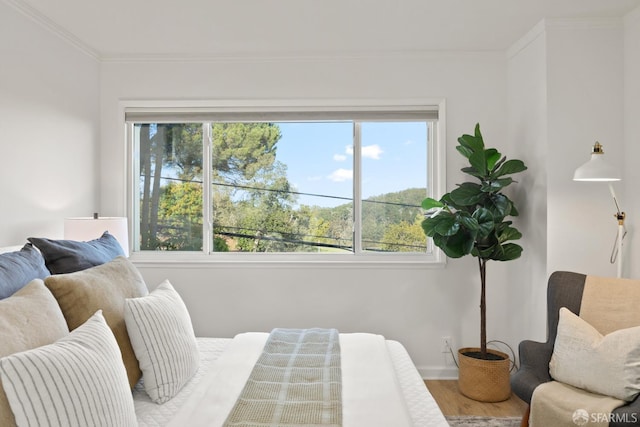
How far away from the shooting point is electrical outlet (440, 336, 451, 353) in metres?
3.59

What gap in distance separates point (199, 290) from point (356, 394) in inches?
90.0

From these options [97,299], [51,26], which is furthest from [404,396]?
[51,26]

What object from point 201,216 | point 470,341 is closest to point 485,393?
point 470,341

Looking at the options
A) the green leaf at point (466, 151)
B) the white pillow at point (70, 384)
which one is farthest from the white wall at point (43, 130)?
the green leaf at point (466, 151)

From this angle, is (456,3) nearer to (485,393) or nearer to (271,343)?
(271,343)

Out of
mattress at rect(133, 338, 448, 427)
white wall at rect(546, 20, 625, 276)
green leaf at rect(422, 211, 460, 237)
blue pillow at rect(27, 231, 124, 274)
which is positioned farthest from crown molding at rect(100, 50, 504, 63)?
mattress at rect(133, 338, 448, 427)

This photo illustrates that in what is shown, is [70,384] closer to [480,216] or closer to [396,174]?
[480,216]

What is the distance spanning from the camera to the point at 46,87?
9.77 feet

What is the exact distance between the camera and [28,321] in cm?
135

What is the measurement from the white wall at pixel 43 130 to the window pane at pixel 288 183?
3.27ft

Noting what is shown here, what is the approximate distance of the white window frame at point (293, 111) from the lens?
3598 millimetres

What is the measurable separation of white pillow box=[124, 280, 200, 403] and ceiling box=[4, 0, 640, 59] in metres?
1.89

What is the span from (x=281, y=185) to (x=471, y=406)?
2.19 m

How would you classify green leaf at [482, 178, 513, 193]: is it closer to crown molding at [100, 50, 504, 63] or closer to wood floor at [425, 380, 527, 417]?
crown molding at [100, 50, 504, 63]
